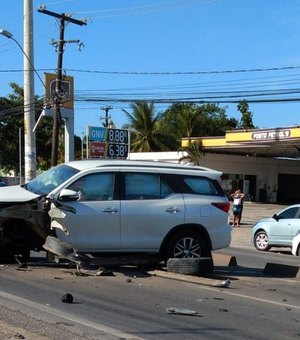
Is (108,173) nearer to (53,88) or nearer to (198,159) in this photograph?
(53,88)

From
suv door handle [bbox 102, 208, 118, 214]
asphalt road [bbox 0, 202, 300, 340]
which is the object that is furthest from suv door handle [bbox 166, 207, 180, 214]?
asphalt road [bbox 0, 202, 300, 340]

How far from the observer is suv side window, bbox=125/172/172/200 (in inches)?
404

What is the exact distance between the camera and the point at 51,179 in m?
10.5

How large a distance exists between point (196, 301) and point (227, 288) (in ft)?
4.35

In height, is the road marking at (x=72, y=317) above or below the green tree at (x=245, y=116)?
below

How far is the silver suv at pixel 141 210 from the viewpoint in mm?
9852

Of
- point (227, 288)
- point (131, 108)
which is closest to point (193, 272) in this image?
point (227, 288)

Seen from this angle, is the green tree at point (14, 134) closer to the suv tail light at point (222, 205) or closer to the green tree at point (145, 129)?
the green tree at point (145, 129)

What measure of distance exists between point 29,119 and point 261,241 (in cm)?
1181

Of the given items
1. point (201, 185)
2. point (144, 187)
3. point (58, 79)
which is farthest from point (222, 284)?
point (58, 79)

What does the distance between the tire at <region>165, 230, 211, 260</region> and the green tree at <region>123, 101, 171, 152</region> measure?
48380mm

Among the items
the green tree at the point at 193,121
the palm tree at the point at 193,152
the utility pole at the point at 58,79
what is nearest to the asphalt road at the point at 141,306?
the utility pole at the point at 58,79

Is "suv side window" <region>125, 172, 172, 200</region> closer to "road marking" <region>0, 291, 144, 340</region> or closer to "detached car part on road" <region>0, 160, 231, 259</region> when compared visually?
"detached car part on road" <region>0, 160, 231, 259</region>

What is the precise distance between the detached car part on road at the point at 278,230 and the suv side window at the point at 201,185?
7587 mm
